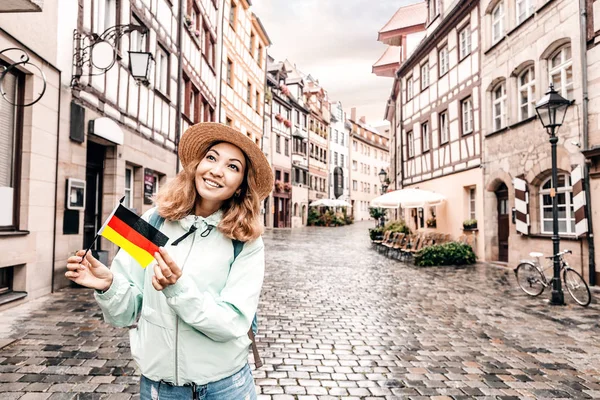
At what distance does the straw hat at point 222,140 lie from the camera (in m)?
1.77

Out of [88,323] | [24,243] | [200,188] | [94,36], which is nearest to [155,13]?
[94,36]

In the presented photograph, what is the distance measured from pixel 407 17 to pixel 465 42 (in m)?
8.72

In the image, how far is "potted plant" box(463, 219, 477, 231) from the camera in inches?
544

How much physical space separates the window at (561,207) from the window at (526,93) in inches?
74.3

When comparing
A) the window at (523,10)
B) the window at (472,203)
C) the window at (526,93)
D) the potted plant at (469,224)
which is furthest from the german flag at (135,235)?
the window at (472,203)

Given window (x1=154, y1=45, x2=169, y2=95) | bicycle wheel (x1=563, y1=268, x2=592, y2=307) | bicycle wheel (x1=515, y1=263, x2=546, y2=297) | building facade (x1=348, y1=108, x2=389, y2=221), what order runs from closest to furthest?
1. bicycle wheel (x1=563, y1=268, x2=592, y2=307)
2. bicycle wheel (x1=515, y1=263, x2=546, y2=297)
3. window (x1=154, y1=45, x2=169, y2=95)
4. building facade (x1=348, y1=108, x2=389, y2=221)

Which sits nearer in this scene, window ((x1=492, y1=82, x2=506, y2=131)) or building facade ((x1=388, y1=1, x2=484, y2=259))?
window ((x1=492, y1=82, x2=506, y2=131))

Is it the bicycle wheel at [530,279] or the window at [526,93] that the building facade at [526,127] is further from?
the bicycle wheel at [530,279]

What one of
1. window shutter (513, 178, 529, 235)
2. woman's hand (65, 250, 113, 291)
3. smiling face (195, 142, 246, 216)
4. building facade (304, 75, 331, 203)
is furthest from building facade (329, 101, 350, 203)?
woman's hand (65, 250, 113, 291)

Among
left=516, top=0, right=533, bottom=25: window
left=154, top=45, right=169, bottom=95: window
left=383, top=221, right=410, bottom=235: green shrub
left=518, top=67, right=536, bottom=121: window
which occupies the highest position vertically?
left=516, top=0, right=533, bottom=25: window

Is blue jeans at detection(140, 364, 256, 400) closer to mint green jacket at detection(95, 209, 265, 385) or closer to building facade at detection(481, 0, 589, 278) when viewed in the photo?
mint green jacket at detection(95, 209, 265, 385)

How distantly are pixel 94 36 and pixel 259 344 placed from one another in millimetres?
6364

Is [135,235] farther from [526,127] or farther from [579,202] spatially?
[526,127]

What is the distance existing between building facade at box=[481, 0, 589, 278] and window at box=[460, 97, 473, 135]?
3.26 feet
